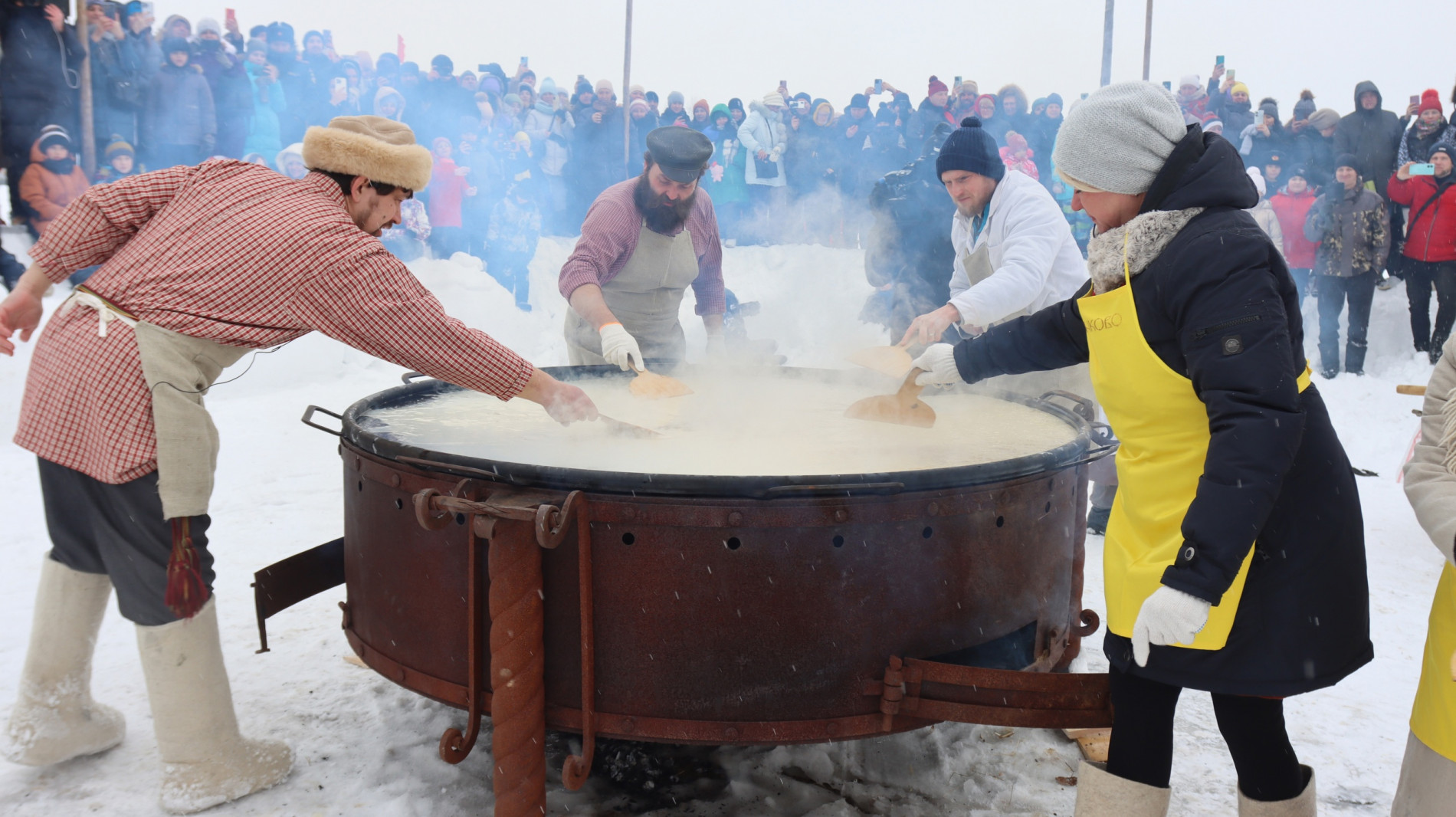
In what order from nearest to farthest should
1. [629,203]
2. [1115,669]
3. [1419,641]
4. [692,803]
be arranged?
[1115,669] → [692,803] → [1419,641] → [629,203]

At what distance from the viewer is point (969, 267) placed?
386 centimetres

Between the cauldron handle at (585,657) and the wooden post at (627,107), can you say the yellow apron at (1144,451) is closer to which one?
the cauldron handle at (585,657)

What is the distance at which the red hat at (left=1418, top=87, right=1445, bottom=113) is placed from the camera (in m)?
7.62

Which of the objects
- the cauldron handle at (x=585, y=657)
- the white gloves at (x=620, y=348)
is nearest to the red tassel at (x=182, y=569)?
the cauldron handle at (x=585, y=657)

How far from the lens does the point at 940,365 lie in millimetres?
2357

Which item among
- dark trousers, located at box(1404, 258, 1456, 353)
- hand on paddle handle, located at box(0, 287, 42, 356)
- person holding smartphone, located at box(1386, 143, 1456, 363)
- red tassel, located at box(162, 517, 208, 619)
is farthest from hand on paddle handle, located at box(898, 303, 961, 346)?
dark trousers, located at box(1404, 258, 1456, 353)

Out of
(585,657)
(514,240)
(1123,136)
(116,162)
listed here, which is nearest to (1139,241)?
(1123,136)

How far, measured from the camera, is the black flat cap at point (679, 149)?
11.6 feet

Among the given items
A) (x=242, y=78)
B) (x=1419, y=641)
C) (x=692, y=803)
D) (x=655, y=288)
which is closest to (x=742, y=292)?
(x=242, y=78)

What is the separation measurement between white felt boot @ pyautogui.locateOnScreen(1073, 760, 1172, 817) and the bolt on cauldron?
0.21 metres

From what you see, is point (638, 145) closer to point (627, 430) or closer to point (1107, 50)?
point (1107, 50)

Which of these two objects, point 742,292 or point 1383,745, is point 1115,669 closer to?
point 1383,745

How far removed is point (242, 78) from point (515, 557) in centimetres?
814

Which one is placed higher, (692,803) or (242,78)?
(242,78)
